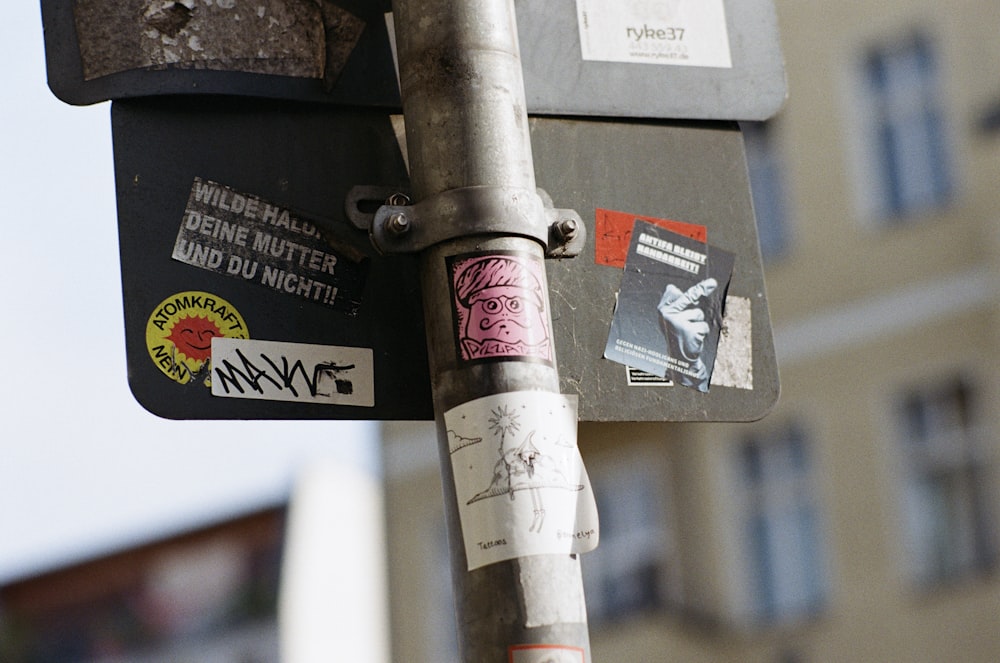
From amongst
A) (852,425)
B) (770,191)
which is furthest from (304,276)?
(770,191)

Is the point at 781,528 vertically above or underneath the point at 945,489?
underneath

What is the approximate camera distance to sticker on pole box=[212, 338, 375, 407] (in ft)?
9.11

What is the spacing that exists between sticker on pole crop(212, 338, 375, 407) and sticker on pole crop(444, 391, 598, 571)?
12.3 inches

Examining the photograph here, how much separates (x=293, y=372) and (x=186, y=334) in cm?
18

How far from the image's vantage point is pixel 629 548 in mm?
18703

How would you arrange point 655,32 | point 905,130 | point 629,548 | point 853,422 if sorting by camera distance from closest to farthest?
point 655,32 → point 853,422 → point 905,130 → point 629,548

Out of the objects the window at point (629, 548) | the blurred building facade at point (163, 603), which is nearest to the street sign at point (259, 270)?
the window at point (629, 548)

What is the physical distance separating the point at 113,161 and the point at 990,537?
558 inches

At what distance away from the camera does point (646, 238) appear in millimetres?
3057

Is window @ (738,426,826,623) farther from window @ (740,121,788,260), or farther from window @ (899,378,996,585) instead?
window @ (740,121,788,260)

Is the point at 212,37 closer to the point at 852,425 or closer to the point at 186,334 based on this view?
Answer: the point at 186,334

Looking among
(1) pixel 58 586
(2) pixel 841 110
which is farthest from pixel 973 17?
(1) pixel 58 586

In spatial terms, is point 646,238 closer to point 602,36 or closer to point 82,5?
point 602,36

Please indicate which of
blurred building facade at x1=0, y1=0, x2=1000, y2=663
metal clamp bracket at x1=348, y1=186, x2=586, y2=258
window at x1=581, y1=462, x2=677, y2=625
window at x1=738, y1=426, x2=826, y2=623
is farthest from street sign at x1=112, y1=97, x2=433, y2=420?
window at x1=581, y1=462, x2=677, y2=625
